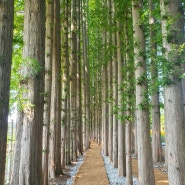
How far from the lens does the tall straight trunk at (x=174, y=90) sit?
14.6ft

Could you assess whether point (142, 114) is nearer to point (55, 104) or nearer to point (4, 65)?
point (4, 65)

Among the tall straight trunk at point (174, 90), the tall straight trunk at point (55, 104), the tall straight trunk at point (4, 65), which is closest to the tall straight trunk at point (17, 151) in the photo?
the tall straight trunk at point (4, 65)

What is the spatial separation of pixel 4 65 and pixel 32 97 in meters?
1.43

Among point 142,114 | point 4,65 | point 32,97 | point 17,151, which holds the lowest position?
point 17,151

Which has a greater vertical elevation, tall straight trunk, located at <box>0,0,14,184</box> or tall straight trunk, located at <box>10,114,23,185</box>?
tall straight trunk, located at <box>0,0,14,184</box>

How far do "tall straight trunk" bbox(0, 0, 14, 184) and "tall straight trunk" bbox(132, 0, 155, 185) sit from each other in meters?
3.68

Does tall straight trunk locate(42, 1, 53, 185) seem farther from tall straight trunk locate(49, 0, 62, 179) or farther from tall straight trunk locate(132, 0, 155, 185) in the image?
tall straight trunk locate(132, 0, 155, 185)

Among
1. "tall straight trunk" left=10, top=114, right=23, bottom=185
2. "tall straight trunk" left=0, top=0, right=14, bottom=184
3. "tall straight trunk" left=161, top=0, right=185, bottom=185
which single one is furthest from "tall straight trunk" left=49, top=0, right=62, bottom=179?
"tall straight trunk" left=0, top=0, right=14, bottom=184

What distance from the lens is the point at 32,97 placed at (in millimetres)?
4715

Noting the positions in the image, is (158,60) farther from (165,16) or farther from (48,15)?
(48,15)

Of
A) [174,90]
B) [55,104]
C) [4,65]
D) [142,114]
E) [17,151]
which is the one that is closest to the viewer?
[4,65]

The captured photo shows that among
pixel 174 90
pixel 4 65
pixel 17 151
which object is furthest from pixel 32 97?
pixel 174 90

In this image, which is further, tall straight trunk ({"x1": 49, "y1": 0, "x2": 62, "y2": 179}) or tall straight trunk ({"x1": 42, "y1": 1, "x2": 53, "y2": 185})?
tall straight trunk ({"x1": 49, "y1": 0, "x2": 62, "y2": 179})

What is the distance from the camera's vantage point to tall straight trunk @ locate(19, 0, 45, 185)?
467 cm
